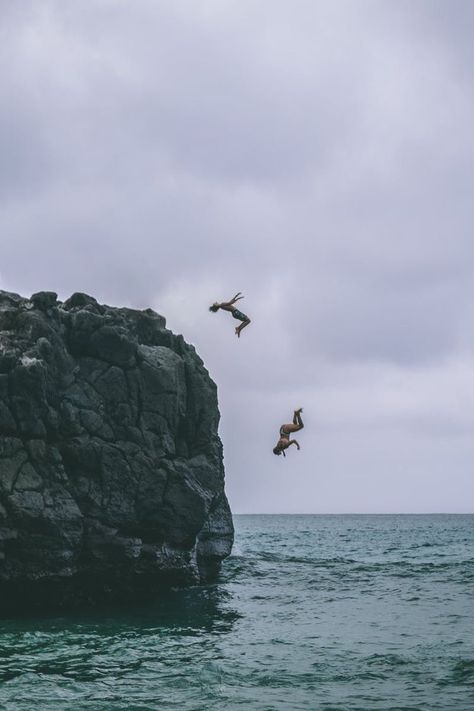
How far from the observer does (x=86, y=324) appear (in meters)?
35.0

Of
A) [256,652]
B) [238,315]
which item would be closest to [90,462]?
[256,652]

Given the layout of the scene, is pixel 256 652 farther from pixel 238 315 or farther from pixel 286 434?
pixel 238 315

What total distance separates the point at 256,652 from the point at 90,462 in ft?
39.0

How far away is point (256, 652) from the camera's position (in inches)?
976

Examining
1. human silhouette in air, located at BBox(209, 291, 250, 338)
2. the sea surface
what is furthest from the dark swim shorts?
the sea surface

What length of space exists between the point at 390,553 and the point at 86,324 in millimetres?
45433

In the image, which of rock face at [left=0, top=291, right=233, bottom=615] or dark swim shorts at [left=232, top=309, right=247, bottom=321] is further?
rock face at [left=0, top=291, right=233, bottom=615]

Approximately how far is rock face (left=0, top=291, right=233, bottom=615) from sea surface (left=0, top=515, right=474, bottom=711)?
2021mm

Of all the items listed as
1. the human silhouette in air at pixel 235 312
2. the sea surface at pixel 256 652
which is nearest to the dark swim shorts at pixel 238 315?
the human silhouette in air at pixel 235 312

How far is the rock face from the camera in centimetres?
3016

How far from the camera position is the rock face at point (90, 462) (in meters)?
30.2

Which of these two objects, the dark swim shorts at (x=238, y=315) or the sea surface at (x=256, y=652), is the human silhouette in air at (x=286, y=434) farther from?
the sea surface at (x=256, y=652)

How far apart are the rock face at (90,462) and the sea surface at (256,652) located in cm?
202

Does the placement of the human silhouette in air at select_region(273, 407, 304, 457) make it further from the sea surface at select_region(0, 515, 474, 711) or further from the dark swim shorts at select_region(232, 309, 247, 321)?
the sea surface at select_region(0, 515, 474, 711)
